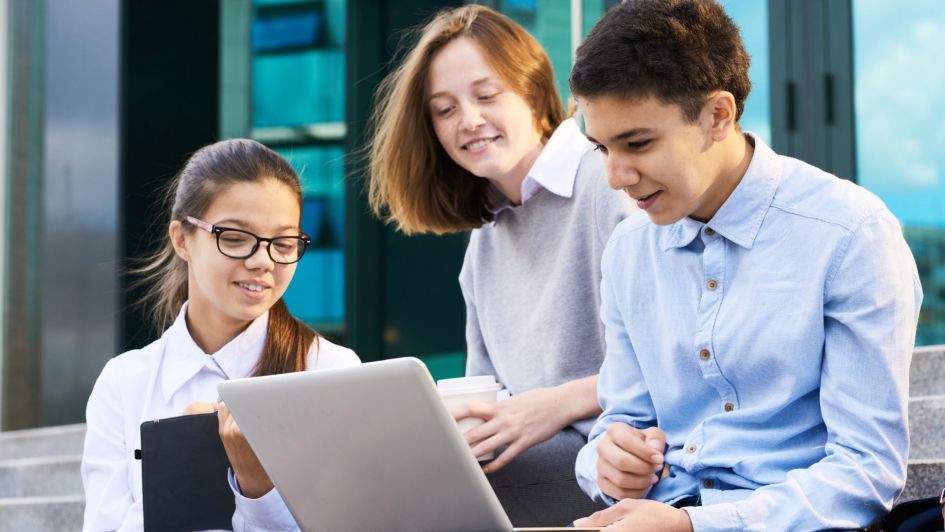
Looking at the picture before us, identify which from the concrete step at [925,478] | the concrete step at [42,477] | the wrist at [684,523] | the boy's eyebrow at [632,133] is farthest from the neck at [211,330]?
the concrete step at [42,477]

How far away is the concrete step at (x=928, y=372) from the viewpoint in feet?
11.9

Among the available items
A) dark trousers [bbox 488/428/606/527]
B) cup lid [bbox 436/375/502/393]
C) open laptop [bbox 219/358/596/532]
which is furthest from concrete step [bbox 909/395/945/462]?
open laptop [bbox 219/358/596/532]

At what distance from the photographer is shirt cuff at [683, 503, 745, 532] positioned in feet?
5.62

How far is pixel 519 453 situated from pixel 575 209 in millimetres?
660

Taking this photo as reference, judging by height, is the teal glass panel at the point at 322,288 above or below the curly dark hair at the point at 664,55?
below

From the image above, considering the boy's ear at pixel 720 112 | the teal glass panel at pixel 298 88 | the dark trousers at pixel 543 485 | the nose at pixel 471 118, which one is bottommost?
the dark trousers at pixel 543 485

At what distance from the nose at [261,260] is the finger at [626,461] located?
39.7 inches

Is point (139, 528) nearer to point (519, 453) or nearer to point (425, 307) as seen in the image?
point (519, 453)

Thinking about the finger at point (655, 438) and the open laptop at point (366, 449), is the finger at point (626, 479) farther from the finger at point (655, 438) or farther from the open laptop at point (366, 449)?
the open laptop at point (366, 449)

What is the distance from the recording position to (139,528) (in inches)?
94.0

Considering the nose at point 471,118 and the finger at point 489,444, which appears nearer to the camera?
the finger at point 489,444

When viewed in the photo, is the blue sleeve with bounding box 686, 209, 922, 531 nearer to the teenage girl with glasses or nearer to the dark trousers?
the dark trousers

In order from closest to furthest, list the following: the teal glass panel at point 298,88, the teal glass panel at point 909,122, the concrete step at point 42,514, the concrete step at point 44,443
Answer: the concrete step at point 42,514
the teal glass panel at point 909,122
the concrete step at point 44,443
the teal glass panel at point 298,88

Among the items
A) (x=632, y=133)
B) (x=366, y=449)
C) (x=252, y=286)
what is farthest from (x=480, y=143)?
(x=366, y=449)
